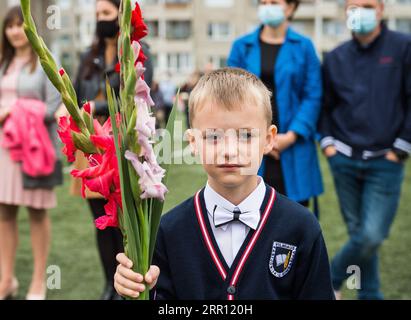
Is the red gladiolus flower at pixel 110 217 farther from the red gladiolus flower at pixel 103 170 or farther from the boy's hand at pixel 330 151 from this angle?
the boy's hand at pixel 330 151

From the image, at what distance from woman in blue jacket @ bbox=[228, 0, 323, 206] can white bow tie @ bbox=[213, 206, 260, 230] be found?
1.59m

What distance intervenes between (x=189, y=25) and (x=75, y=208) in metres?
53.4

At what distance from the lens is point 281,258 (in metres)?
1.80

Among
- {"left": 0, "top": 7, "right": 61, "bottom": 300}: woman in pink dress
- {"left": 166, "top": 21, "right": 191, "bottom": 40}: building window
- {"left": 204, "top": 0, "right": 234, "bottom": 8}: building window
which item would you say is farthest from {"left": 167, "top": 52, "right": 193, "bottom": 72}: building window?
{"left": 0, "top": 7, "right": 61, "bottom": 300}: woman in pink dress

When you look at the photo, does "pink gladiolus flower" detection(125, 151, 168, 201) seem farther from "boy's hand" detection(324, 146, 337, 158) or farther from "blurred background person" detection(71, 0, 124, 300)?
"boy's hand" detection(324, 146, 337, 158)

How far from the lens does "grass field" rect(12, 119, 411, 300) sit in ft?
14.7

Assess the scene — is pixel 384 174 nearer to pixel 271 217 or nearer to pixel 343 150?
pixel 343 150

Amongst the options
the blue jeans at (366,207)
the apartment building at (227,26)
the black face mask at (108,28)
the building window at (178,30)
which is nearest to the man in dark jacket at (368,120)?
the blue jeans at (366,207)

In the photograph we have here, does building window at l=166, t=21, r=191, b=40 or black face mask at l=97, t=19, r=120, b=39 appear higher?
black face mask at l=97, t=19, r=120, b=39

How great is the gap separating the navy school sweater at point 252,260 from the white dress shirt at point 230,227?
0.02 meters

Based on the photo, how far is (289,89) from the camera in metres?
3.43

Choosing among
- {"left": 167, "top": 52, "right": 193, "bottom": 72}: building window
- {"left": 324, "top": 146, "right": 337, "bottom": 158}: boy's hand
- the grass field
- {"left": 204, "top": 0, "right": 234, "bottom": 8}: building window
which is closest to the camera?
{"left": 324, "top": 146, "right": 337, "bottom": 158}: boy's hand

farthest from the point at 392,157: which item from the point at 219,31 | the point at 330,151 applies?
the point at 219,31

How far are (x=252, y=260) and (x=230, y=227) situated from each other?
11 centimetres
